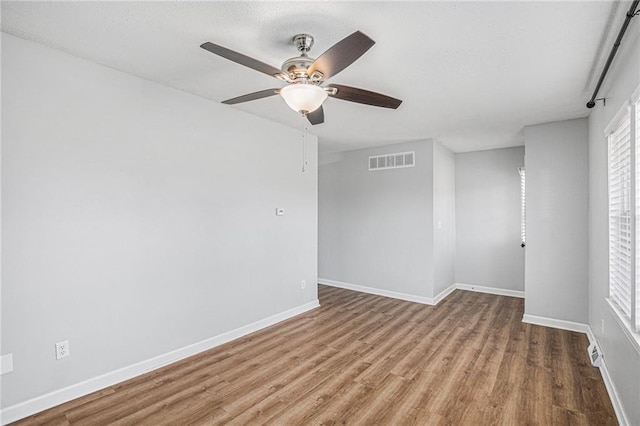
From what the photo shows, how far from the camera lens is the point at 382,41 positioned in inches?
84.7

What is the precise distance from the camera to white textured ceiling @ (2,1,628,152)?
183 cm

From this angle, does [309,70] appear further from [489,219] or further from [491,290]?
[491,290]

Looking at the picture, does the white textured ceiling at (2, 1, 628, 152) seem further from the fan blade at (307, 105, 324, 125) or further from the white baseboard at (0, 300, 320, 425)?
the white baseboard at (0, 300, 320, 425)

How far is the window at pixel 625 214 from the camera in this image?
192 cm

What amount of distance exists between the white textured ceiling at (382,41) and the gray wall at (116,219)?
305 millimetres

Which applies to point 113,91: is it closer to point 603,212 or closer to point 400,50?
point 400,50

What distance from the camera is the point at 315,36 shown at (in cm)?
209

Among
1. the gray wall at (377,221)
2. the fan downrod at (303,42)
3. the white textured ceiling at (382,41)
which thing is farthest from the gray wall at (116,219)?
the gray wall at (377,221)

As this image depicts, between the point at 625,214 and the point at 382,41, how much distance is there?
6.93 ft

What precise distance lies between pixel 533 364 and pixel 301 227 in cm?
303

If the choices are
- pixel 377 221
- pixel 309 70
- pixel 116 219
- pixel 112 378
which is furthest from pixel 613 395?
pixel 116 219

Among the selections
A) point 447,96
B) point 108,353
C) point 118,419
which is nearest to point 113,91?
point 108,353

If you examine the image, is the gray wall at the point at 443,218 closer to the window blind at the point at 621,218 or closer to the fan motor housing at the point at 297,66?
the window blind at the point at 621,218

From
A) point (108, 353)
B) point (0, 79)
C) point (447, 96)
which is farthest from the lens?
point (447, 96)
